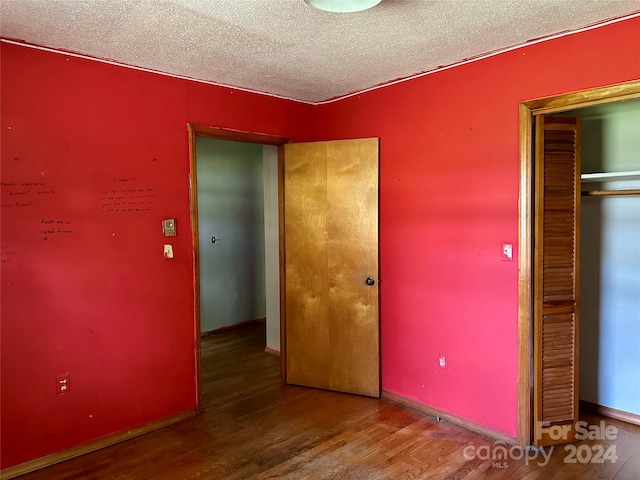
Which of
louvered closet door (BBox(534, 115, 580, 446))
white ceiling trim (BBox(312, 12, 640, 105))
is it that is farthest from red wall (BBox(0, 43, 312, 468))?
louvered closet door (BBox(534, 115, 580, 446))

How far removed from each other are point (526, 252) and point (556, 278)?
27cm

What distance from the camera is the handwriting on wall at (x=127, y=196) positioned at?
2.67 meters

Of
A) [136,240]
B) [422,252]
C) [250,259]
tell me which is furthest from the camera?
[250,259]

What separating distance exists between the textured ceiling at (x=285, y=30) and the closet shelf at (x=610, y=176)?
0.93m

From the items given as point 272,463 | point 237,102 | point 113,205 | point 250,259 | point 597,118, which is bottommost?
point 272,463

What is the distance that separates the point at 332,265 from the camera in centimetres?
342

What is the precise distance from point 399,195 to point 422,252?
0.45 meters

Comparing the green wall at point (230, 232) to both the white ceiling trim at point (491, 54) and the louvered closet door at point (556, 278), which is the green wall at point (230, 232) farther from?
the louvered closet door at point (556, 278)

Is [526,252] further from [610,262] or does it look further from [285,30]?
[285,30]

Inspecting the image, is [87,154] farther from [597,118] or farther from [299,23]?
[597,118]

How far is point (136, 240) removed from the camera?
279cm

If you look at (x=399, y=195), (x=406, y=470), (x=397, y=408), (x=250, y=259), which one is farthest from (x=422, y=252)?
(x=250, y=259)

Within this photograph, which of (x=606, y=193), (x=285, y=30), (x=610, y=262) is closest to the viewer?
(x=285, y=30)

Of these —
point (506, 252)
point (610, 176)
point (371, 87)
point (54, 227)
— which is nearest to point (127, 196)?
point (54, 227)
